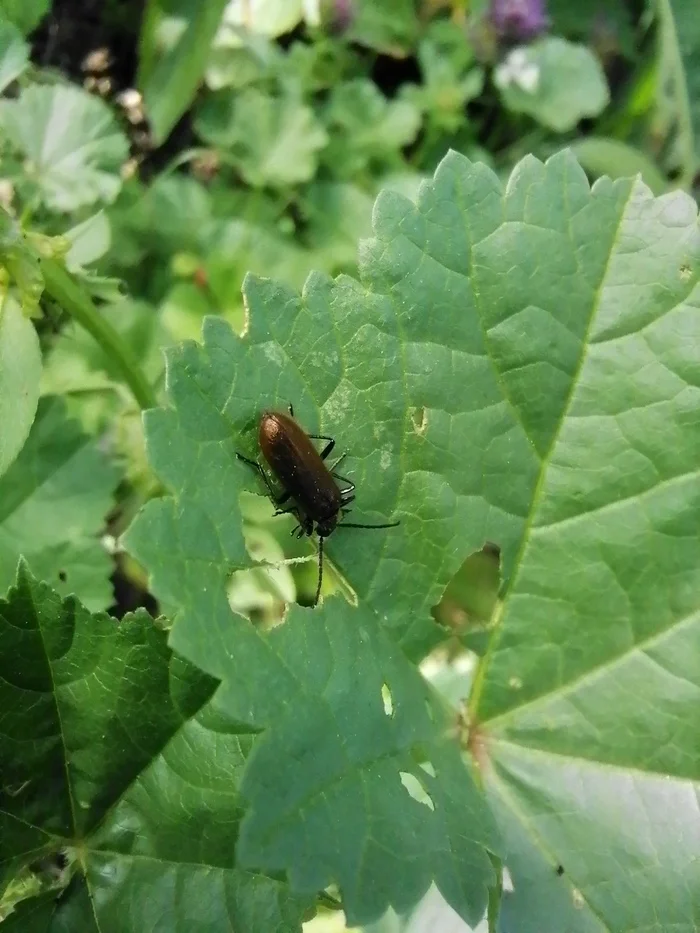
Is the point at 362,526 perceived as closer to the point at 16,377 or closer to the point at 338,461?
the point at 338,461

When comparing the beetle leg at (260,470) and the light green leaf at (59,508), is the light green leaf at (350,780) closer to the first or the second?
the beetle leg at (260,470)

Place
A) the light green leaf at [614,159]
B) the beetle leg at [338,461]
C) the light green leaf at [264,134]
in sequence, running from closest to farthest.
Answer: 1. the beetle leg at [338,461]
2. the light green leaf at [264,134]
3. the light green leaf at [614,159]

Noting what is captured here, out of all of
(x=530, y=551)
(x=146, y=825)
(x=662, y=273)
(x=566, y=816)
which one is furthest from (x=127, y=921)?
(x=662, y=273)

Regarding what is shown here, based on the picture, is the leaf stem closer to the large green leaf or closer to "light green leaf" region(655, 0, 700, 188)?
the large green leaf

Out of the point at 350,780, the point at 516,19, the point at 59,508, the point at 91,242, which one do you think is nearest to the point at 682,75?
the point at 516,19

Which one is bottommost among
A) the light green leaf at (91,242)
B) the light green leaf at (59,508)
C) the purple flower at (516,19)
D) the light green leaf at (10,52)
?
the light green leaf at (59,508)

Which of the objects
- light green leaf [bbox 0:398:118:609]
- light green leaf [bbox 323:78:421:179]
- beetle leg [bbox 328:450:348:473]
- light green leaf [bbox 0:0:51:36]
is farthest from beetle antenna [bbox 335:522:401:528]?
light green leaf [bbox 323:78:421:179]

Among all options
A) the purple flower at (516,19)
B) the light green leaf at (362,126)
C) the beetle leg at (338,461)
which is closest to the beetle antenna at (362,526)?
the beetle leg at (338,461)

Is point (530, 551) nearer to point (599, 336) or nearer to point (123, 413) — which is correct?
point (599, 336)
